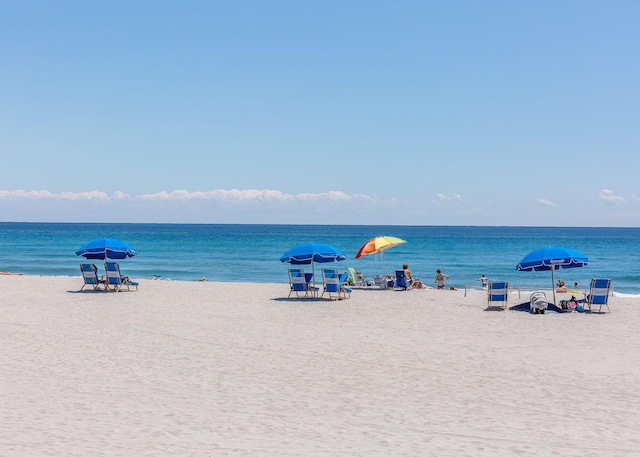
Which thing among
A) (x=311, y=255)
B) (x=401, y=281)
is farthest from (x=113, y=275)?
(x=401, y=281)

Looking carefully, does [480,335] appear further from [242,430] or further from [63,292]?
[63,292]

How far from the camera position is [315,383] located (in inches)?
321

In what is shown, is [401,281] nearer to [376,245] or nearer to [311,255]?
[376,245]

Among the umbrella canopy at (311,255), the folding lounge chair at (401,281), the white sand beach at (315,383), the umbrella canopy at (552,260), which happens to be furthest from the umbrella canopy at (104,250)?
the umbrella canopy at (552,260)

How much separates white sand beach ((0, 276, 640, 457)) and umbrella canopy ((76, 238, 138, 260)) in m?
4.05

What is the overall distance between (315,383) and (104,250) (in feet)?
39.7

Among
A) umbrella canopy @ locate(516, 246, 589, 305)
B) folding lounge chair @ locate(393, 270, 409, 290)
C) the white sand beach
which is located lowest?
the white sand beach

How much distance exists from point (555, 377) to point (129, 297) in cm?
1208

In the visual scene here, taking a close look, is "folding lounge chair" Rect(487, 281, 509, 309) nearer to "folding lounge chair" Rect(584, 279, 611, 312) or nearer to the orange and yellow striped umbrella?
"folding lounge chair" Rect(584, 279, 611, 312)

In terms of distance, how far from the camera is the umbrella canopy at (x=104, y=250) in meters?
18.6

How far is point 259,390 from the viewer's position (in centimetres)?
780

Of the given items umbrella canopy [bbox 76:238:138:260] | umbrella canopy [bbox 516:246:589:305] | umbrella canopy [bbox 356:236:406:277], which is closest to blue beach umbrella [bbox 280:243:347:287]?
umbrella canopy [bbox 356:236:406:277]

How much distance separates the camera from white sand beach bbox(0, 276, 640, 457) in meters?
6.03

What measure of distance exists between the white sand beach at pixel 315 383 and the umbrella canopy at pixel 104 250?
4.05 metres
